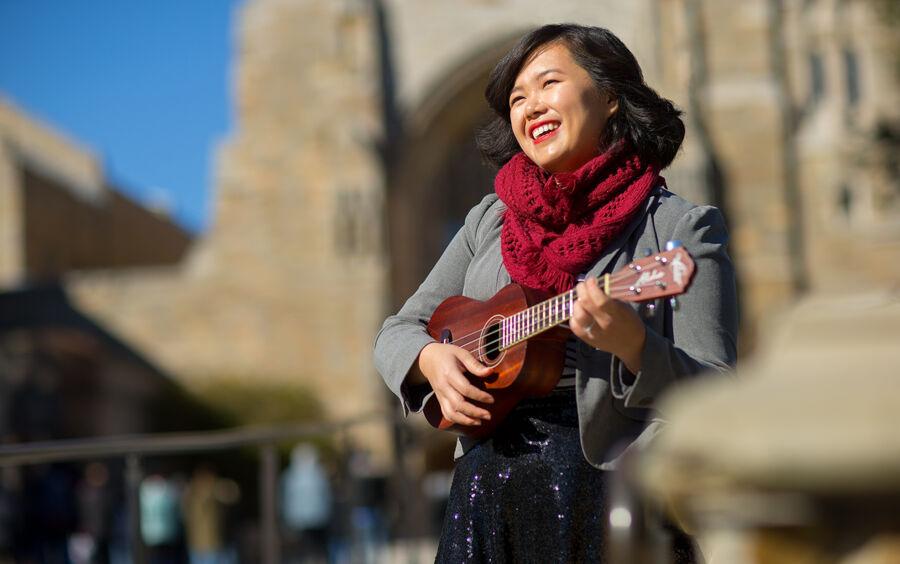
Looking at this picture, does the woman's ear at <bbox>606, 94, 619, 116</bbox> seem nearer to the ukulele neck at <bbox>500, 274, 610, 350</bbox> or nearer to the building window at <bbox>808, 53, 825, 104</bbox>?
the ukulele neck at <bbox>500, 274, 610, 350</bbox>

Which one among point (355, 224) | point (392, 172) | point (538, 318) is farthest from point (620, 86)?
point (392, 172)

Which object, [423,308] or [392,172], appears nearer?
[423,308]

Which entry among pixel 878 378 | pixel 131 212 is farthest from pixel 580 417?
pixel 131 212

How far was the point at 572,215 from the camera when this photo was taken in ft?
7.91

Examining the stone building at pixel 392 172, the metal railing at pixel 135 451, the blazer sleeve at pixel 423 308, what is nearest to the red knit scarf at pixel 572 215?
the blazer sleeve at pixel 423 308

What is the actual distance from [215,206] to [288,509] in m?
12.0

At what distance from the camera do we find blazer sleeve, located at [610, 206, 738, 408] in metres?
2.11

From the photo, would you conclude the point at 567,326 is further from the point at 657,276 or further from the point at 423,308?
the point at 423,308

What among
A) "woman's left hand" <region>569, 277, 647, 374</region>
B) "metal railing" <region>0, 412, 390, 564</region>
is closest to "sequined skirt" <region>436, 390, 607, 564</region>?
"woman's left hand" <region>569, 277, 647, 374</region>

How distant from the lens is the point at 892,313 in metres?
1.26

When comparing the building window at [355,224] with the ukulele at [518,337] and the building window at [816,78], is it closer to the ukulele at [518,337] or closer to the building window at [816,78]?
the building window at [816,78]

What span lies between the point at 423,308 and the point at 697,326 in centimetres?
65

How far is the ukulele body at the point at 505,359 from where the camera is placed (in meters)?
2.31

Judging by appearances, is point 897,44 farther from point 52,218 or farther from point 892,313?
point 52,218
